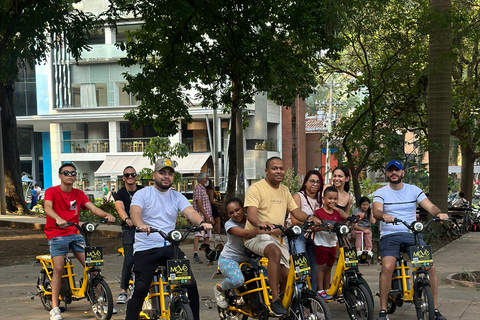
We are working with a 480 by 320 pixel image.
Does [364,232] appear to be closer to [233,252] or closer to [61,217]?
[233,252]

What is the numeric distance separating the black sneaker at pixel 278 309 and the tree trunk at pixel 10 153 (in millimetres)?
22486

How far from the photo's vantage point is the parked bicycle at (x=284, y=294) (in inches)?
247

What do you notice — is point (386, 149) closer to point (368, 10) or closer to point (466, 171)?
point (368, 10)

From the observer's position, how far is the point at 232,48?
15.1 m

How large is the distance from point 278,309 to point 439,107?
36.5 ft

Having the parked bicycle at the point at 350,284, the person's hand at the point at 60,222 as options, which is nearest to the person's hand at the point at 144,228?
the person's hand at the point at 60,222

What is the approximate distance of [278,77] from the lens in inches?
638

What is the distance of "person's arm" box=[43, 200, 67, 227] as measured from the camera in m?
7.45

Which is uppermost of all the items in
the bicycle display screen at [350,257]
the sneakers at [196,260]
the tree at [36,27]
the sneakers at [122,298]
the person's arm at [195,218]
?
the tree at [36,27]

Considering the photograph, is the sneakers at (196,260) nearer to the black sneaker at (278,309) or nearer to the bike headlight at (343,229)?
the bike headlight at (343,229)

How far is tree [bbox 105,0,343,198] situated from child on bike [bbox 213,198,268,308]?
658 centimetres

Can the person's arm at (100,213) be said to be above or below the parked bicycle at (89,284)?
above

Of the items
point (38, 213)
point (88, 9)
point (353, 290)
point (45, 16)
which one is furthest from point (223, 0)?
point (88, 9)

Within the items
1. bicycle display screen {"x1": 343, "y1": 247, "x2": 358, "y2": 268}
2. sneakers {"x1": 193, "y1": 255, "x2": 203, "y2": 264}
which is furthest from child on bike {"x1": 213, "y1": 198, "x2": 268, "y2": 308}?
sneakers {"x1": 193, "y1": 255, "x2": 203, "y2": 264}
